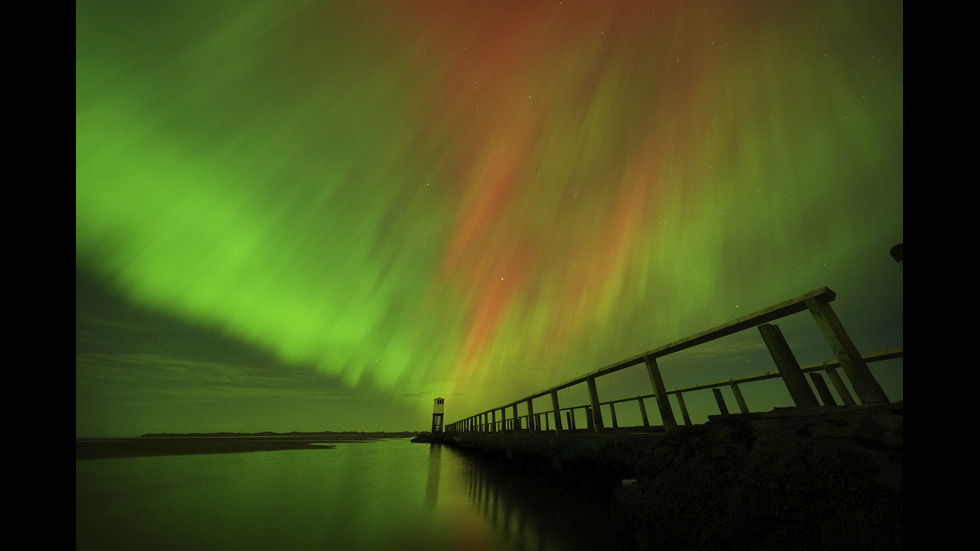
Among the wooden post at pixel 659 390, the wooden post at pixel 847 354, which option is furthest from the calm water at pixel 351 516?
Answer: the wooden post at pixel 847 354

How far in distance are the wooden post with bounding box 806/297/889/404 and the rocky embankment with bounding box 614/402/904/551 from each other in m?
0.11

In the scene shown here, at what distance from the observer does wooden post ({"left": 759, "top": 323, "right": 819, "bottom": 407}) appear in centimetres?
335

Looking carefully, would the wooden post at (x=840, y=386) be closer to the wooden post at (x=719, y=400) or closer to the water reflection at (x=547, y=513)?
the wooden post at (x=719, y=400)

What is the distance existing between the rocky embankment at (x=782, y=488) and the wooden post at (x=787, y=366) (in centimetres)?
15

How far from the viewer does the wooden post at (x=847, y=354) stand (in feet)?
8.89

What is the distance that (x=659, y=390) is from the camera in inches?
182

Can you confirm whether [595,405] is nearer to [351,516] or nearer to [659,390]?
[659,390]

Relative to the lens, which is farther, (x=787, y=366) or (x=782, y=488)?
(x=787, y=366)

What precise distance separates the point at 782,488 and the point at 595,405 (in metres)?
4.28

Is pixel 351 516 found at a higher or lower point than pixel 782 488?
lower

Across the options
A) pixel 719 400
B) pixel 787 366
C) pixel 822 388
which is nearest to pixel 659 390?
pixel 787 366
